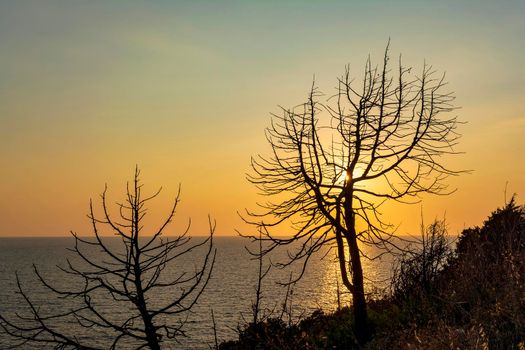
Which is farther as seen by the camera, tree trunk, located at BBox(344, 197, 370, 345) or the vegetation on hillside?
tree trunk, located at BBox(344, 197, 370, 345)

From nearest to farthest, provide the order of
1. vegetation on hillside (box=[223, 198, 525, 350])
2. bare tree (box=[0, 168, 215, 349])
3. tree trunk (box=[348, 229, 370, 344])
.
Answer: bare tree (box=[0, 168, 215, 349]), vegetation on hillside (box=[223, 198, 525, 350]), tree trunk (box=[348, 229, 370, 344])

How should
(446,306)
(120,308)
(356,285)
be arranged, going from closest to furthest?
(446,306), (356,285), (120,308)

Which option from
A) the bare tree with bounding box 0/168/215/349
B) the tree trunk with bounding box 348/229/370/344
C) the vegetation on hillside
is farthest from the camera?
the tree trunk with bounding box 348/229/370/344

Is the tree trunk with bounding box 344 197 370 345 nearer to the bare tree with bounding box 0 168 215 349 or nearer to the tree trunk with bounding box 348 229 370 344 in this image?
the tree trunk with bounding box 348 229 370 344

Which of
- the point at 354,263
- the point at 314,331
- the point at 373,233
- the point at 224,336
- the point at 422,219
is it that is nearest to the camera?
the point at 354,263

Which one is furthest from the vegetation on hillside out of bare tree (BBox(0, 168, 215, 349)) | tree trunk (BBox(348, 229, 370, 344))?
bare tree (BBox(0, 168, 215, 349))

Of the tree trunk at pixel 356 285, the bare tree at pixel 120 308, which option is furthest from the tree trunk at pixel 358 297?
the bare tree at pixel 120 308

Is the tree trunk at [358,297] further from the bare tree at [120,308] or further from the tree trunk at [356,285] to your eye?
the bare tree at [120,308]

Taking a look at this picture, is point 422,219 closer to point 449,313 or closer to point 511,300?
point 449,313

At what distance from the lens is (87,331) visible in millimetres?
57094

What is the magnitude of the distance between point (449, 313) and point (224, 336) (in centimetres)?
4009

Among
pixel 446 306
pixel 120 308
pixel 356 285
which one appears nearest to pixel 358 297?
pixel 356 285

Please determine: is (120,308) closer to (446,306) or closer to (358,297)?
(358,297)

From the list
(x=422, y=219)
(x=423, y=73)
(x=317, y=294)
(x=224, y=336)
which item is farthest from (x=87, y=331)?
(x=423, y=73)
